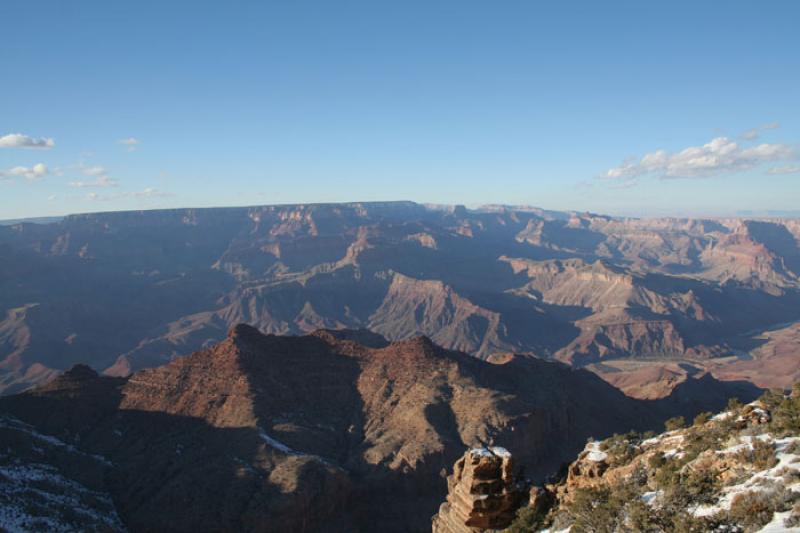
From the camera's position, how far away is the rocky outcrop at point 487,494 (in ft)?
109

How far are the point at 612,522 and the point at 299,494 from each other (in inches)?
1689

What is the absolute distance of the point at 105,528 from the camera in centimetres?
5219

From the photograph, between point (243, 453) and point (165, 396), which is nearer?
point (243, 453)

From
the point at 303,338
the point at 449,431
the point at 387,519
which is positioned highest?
the point at 303,338

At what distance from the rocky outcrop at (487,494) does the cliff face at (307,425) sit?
29.6 m

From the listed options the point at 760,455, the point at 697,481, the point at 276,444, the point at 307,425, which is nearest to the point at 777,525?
the point at 697,481

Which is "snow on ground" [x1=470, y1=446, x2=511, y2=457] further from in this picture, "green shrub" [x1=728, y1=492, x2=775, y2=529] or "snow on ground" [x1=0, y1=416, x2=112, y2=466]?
"snow on ground" [x1=0, y1=416, x2=112, y2=466]

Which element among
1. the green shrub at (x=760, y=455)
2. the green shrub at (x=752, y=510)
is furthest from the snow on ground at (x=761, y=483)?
the green shrub at (x=752, y=510)

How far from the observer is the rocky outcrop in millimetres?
33125

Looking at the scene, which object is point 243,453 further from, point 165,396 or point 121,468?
point 165,396

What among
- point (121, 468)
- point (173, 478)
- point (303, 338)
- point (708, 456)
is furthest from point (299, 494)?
point (708, 456)

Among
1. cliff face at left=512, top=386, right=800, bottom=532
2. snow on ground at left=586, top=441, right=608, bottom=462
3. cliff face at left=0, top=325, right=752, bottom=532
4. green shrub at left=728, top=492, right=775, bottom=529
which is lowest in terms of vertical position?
cliff face at left=0, top=325, right=752, bottom=532

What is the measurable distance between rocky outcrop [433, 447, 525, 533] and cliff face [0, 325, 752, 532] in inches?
1164

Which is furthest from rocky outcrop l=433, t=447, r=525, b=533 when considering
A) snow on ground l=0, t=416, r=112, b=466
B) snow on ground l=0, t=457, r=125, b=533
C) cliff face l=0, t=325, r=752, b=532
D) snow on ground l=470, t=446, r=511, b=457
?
snow on ground l=0, t=416, r=112, b=466
